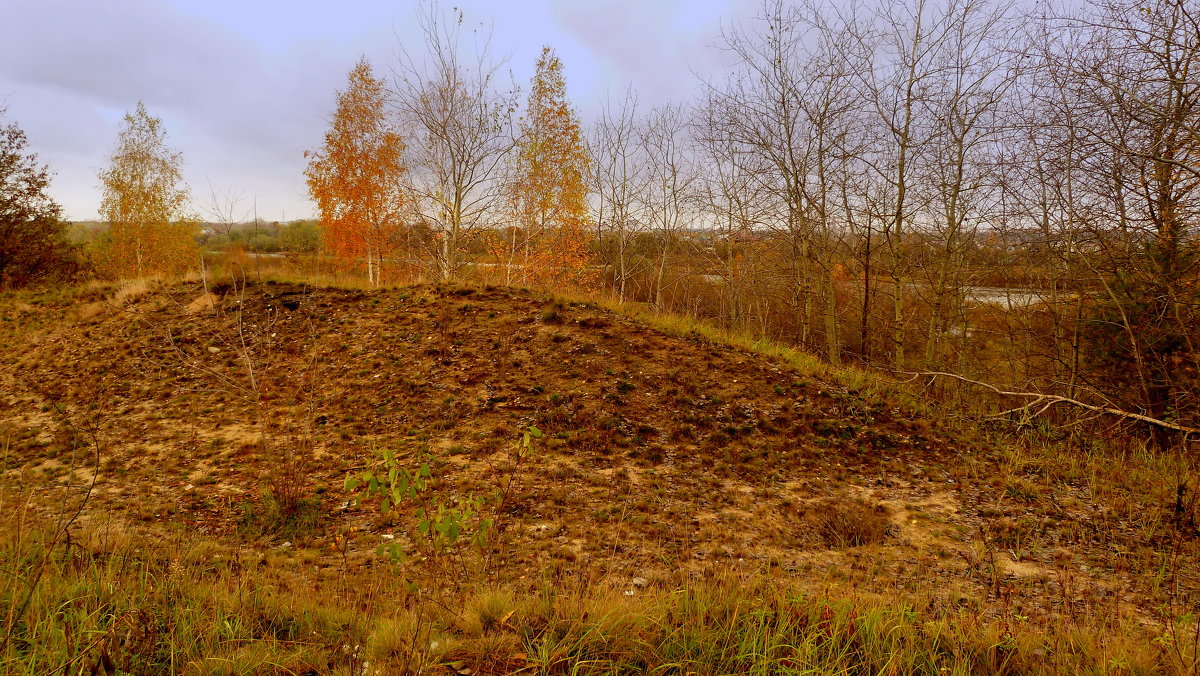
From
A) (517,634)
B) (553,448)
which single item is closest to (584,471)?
(553,448)

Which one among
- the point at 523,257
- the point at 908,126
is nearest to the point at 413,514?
the point at 908,126

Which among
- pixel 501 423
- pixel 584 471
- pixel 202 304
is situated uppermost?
pixel 202 304

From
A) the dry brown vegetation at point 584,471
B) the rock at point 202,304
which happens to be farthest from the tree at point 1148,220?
the rock at point 202,304

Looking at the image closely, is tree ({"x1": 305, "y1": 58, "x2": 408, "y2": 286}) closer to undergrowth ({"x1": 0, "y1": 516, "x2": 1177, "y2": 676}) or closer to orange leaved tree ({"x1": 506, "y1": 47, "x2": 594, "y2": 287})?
orange leaved tree ({"x1": 506, "y1": 47, "x2": 594, "y2": 287})

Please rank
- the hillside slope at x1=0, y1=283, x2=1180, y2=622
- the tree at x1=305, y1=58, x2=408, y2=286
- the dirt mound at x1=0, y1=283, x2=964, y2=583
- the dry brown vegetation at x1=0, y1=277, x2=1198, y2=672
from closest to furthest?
the dry brown vegetation at x1=0, y1=277, x2=1198, y2=672, the hillside slope at x1=0, y1=283, x2=1180, y2=622, the dirt mound at x1=0, y1=283, x2=964, y2=583, the tree at x1=305, y1=58, x2=408, y2=286

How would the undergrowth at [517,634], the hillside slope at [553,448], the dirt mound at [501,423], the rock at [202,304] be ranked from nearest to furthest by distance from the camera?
the undergrowth at [517,634] < the hillside slope at [553,448] < the dirt mound at [501,423] < the rock at [202,304]

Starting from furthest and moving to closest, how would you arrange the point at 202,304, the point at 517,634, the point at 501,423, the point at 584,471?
the point at 202,304 → the point at 501,423 → the point at 584,471 → the point at 517,634

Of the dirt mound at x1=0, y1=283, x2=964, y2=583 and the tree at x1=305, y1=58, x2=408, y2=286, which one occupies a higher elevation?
the tree at x1=305, y1=58, x2=408, y2=286

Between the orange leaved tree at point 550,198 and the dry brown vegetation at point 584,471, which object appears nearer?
the dry brown vegetation at point 584,471

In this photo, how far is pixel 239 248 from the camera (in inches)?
320

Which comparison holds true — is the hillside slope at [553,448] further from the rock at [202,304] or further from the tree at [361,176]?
the tree at [361,176]

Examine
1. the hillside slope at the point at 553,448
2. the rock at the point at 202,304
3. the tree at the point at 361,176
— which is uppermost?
the tree at the point at 361,176

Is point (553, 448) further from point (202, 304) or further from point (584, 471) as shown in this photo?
point (202, 304)

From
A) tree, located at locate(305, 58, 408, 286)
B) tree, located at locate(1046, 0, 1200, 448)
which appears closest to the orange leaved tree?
tree, located at locate(305, 58, 408, 286)
